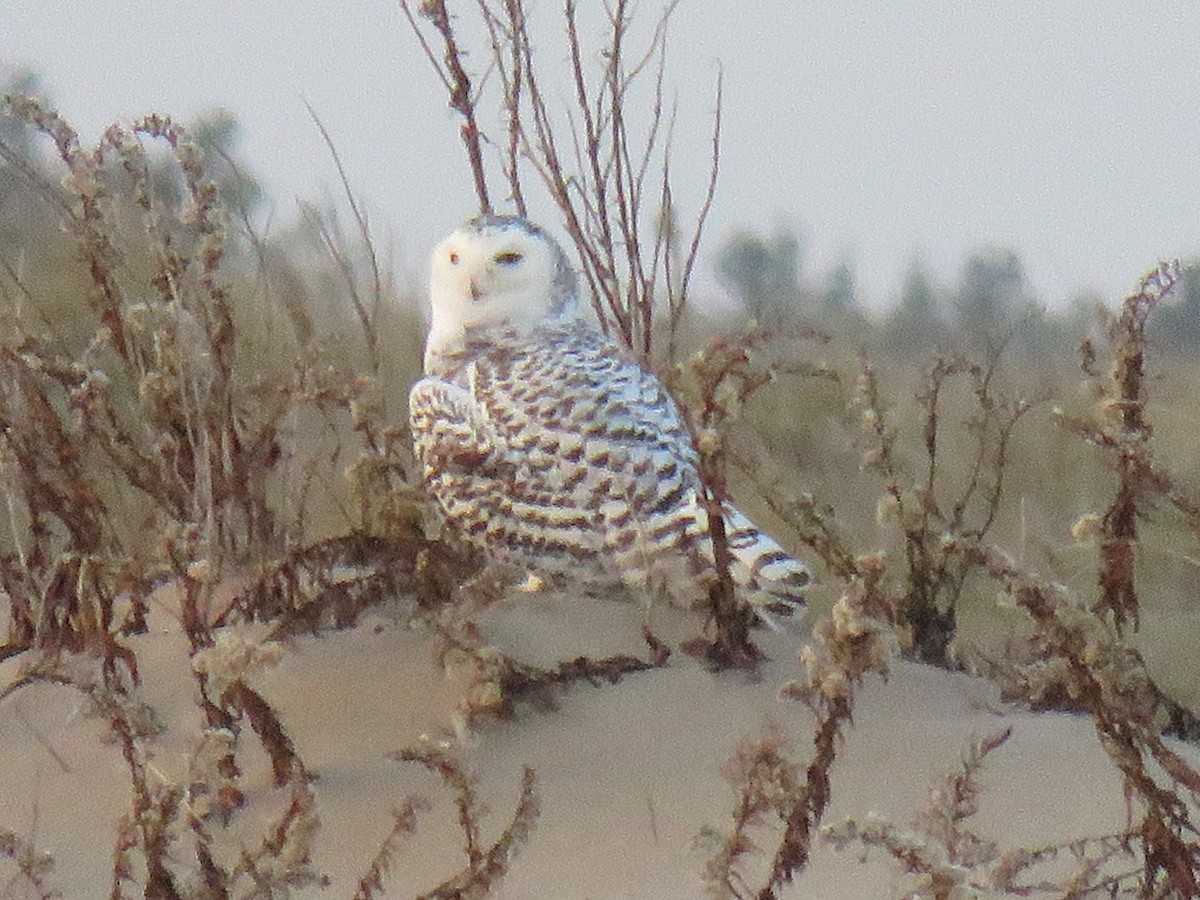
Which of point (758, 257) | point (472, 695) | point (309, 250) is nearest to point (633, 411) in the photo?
point (472, 695)

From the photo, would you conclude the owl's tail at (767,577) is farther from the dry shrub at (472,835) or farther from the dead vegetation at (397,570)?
the dry shrub at (472,835)

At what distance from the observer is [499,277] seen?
116 inches

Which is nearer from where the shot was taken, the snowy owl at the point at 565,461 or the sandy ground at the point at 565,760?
the sandy ground at the point at 565,760

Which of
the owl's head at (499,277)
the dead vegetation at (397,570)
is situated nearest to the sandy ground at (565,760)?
the dead vegetation at (397,570)

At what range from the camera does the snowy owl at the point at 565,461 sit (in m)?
2.59

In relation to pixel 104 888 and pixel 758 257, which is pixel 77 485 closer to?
pixel 104 888

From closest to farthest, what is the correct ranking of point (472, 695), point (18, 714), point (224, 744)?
point (224, 744), point (472, 695), point (18, 714)

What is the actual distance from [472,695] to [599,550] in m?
0.49

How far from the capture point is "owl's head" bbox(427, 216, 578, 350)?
116 inches

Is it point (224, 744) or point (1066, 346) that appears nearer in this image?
point (224, 744)

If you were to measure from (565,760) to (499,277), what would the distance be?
1.00 metres

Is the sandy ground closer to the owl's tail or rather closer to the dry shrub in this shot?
the owl's tail

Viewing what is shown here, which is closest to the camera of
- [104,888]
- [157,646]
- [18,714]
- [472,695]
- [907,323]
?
[104,888]

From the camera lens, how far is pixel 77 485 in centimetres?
260
